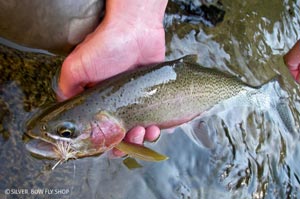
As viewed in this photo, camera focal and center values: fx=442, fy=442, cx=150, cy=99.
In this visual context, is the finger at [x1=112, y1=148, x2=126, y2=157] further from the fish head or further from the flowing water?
the fish head

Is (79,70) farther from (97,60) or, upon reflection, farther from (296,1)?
(296,1)

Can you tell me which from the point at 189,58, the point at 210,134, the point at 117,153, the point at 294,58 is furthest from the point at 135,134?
the point at 294,58

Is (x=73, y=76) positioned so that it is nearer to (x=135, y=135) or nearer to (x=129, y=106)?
(x=129, y=106)

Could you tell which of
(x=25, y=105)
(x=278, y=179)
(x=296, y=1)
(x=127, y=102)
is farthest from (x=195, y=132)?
(x=296, y=1)

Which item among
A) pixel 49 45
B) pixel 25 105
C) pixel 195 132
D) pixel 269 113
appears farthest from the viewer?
pixel 269 113

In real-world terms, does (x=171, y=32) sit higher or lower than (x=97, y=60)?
lower

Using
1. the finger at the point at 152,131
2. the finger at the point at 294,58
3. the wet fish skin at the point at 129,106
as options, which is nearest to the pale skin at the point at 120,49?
the finger at the point at 152,131
